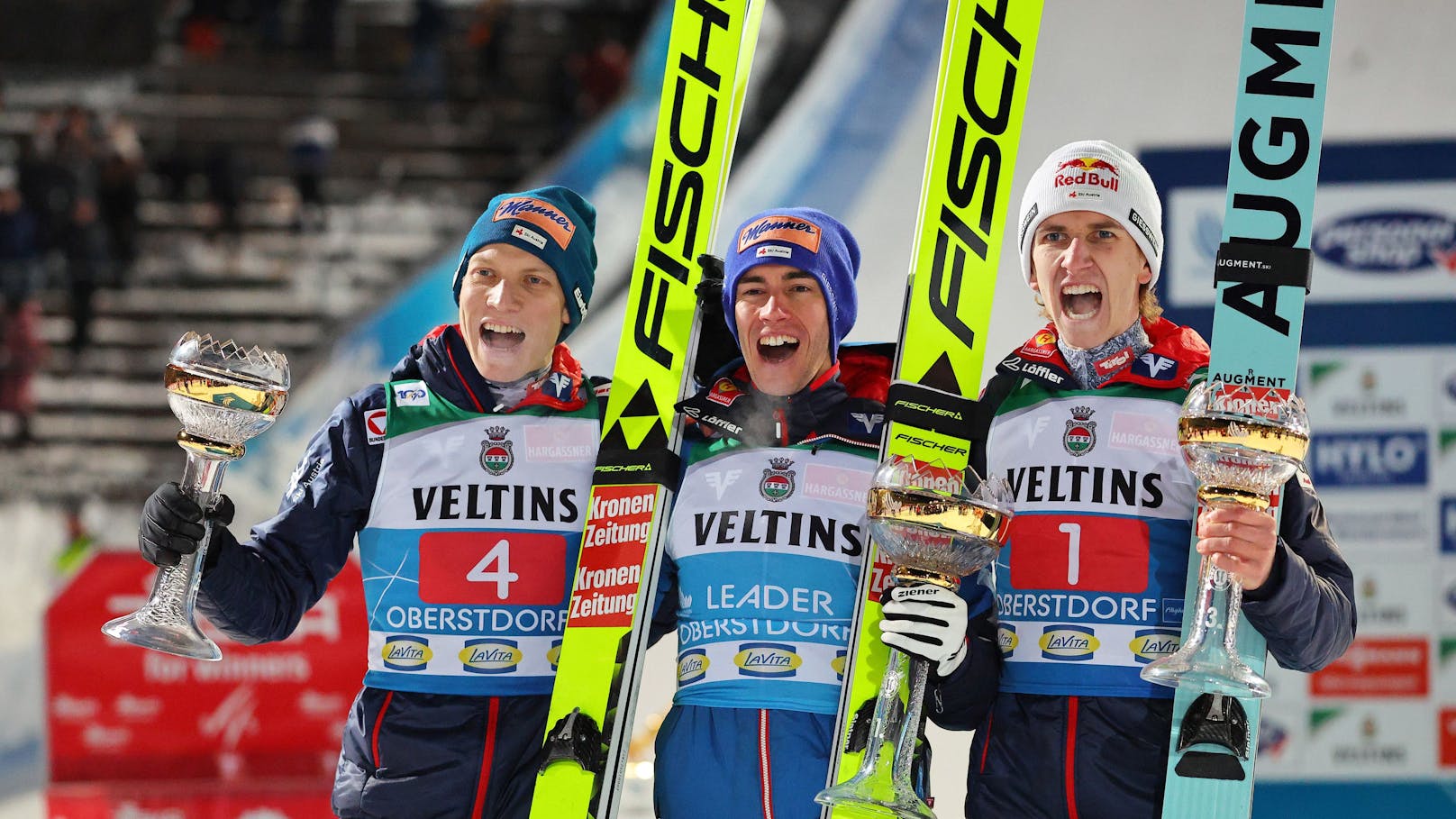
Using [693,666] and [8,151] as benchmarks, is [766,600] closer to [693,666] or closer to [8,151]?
[693,666]

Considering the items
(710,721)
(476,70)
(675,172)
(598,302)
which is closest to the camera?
(710,721)

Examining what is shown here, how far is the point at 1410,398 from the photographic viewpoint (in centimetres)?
541

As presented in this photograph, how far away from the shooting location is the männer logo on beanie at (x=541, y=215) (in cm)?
279

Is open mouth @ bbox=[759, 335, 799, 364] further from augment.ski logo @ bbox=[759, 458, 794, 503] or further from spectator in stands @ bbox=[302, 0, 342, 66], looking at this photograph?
spectator in stands @ bbox=[302, 0, 342, 66]

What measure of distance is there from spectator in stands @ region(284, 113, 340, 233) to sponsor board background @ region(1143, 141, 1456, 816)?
6.59 m

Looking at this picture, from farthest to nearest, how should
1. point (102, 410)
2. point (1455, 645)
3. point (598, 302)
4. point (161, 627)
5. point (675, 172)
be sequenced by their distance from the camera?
point (102, 410) < point (598, 302) < point (1455, 645) < point (675, 172) < point (161, 627)

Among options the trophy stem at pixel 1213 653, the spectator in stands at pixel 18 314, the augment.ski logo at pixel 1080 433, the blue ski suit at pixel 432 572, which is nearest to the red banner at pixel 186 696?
the blue ski suit at pixel 432 572

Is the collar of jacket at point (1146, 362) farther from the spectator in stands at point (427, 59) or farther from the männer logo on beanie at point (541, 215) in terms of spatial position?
the spectator in stands at point (427, 59)

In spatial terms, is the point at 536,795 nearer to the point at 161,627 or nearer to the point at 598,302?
the point at 161,627

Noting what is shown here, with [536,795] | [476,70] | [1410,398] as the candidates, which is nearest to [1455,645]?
[1410,398]

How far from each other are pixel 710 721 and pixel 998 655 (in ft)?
1.56

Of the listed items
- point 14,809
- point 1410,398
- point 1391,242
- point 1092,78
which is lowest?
point 14,809

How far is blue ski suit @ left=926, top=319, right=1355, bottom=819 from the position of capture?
2357 mm

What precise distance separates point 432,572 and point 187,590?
41 cm
